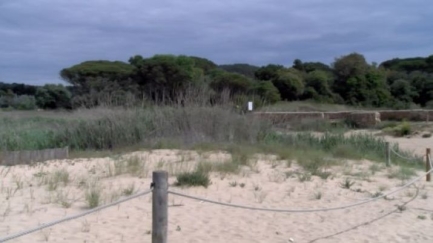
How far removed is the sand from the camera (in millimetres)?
8227

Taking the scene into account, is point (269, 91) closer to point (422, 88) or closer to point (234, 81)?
point (234, 81)

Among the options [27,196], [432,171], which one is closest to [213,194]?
[27,196]

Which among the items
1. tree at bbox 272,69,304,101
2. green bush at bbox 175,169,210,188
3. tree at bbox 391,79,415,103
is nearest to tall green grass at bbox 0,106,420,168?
green bush at bbox 175,169,210,188

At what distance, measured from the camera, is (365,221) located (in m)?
9.49

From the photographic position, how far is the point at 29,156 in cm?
1500

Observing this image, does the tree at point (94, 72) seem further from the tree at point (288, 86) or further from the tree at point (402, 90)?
the tree at point (402, 90)

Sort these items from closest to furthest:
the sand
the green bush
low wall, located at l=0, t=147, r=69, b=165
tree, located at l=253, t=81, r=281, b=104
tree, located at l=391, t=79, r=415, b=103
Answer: the sand < the green bush < low wall, located at l=0, t=147, r=69, b=165 < tree, located at l=253, t=81, r=281, b=104 < tree, located at l=391, t=79, r=415, b=103

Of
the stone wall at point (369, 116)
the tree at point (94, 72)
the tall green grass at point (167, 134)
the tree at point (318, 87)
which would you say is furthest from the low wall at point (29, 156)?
the tree at point (318, 87)

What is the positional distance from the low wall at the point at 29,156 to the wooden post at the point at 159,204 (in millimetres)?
9974

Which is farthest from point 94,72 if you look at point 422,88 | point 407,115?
point 422,88

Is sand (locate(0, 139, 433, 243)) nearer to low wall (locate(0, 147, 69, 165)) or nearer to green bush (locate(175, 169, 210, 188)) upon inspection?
green bush (locate(175, 169, 210, 188))

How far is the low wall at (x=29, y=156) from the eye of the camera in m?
14.5

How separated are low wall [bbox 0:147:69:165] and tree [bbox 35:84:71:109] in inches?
1063

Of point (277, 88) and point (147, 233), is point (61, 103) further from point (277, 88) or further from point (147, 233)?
point (147, 233)
